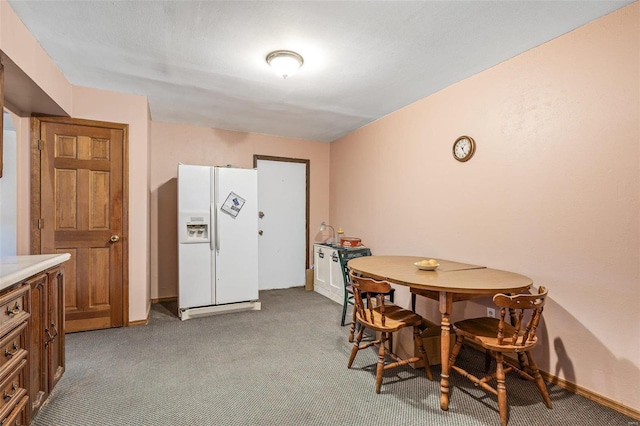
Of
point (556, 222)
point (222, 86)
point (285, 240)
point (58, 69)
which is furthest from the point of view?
point (285, 240)

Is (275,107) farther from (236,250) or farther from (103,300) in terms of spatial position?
(103,300)

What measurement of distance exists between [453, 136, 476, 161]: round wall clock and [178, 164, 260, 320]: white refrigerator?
2.35m

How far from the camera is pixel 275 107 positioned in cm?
374

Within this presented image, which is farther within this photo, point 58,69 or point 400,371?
point 58,69

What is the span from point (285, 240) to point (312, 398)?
128 inches

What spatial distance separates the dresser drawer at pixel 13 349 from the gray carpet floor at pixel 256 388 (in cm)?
53

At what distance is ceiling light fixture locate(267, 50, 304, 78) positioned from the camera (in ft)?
8.00

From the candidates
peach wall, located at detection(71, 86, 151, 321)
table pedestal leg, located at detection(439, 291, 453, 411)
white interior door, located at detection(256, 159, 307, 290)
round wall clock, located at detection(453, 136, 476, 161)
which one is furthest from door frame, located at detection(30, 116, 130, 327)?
round wall clock, located at detection(453, 136, 476, 161)

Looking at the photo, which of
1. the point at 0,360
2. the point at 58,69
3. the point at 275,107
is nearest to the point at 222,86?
the point at 275,107

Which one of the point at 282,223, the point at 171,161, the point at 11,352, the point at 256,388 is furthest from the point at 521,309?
the point at 171,161

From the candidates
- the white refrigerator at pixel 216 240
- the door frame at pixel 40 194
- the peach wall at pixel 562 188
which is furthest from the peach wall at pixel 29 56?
the peach wall at pixel 562 188

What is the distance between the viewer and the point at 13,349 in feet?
5.21

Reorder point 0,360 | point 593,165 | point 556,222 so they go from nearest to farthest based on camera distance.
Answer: point 0,360 → point 593,165 → point 556,222

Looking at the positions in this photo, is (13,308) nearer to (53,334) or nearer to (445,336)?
(53,334)
